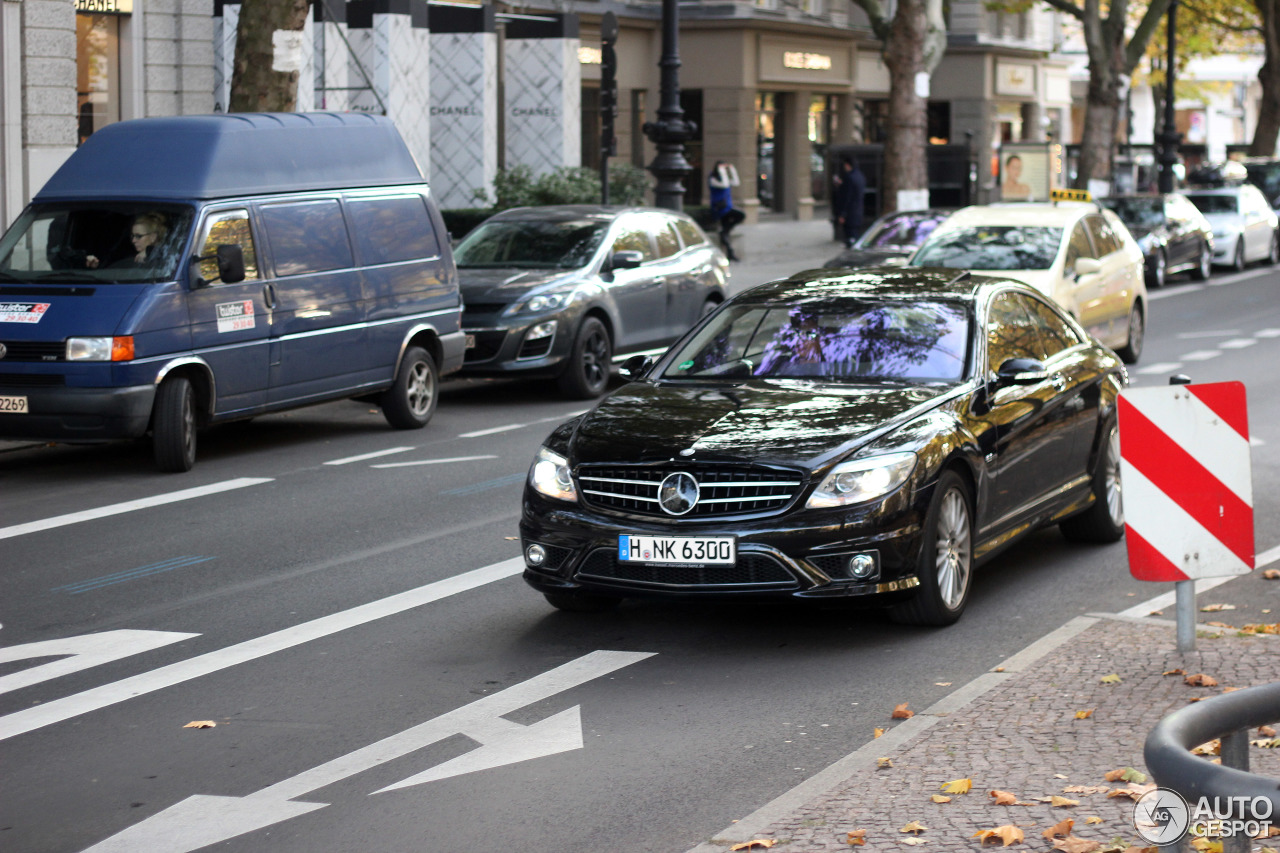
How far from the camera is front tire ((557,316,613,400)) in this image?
16406 mm

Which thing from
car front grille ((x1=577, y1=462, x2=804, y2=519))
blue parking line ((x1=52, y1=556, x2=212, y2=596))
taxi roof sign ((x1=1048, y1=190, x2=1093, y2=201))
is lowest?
blue parking line ((x1=52, y1=556, x2=212, y2=596))

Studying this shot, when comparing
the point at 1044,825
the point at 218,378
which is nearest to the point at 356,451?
the point at 218,378

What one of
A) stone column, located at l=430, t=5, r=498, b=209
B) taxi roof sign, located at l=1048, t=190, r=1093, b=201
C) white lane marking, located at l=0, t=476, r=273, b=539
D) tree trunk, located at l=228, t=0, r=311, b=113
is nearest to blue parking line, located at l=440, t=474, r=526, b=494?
white lane marking, located at l=0, t=476, r=273, b=539

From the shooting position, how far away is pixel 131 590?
8.81m

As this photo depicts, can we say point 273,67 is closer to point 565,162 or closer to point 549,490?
point 549,490

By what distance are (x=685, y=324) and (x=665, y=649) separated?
36.4ft

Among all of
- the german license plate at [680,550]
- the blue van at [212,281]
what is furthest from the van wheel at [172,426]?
the german license plate at [680,550]

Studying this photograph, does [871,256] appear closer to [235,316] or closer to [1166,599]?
[235,316]

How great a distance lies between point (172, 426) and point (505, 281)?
4.80 meters

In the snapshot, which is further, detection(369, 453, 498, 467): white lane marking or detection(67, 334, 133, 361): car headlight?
detection(369, 453, 498, 467): white lane marking

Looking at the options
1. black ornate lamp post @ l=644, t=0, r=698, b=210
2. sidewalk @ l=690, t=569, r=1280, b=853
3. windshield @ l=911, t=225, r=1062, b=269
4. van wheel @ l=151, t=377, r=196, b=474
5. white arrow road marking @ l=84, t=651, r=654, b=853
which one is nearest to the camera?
sidewalk @ l=690, t=569, r=1280, b=853

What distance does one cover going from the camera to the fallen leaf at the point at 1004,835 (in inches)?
191

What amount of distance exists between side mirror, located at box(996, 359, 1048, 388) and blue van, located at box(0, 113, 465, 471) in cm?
608

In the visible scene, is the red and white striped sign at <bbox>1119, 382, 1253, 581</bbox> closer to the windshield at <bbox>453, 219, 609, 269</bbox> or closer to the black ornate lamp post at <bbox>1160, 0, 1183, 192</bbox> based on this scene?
the windshield at <bbox>453, 219, 609, 269</bbox>
